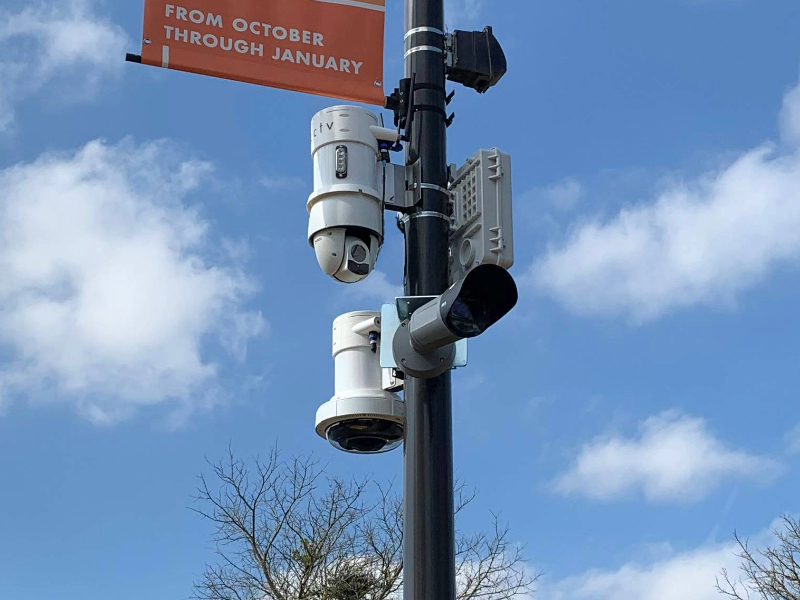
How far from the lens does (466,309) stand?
4.29 meters

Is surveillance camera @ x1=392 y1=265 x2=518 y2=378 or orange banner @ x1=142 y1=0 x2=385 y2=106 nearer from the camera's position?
surveillance camera @ x1=392 y1=265 x2=518 y2=378

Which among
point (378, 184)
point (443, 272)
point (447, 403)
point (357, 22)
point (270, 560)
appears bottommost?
point (447, 403)

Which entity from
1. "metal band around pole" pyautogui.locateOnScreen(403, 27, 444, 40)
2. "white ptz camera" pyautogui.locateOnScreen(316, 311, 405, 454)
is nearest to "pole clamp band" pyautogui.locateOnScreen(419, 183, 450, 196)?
"white ptz camera" pyautogui.locateOnScreen(316, 311, 405, 454)

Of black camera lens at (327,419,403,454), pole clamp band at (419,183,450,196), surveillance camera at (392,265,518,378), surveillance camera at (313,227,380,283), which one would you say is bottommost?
surveillance camera at (392,265,518,378)

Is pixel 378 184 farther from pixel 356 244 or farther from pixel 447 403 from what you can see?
pixel 447 403

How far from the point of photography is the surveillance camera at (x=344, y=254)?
17.6 feet

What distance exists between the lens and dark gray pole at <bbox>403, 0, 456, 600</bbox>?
15.5 ft

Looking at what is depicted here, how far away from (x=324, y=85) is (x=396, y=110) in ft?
1.30

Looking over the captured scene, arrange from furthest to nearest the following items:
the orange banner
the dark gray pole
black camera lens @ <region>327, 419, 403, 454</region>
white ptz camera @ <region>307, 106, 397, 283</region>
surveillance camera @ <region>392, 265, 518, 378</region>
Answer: the orange banner
black camera lens @ <region>327, 419, 403, 454</region>
white ptz camera @ <region>307, 106, 397, 283</region>
the dark gray pole
surveillance camera @ <region>392, 265, 518, 378</region>

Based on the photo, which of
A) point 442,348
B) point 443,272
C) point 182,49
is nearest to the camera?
point 442,348

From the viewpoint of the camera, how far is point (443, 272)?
5.27m

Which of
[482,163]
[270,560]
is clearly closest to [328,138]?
[482,163]

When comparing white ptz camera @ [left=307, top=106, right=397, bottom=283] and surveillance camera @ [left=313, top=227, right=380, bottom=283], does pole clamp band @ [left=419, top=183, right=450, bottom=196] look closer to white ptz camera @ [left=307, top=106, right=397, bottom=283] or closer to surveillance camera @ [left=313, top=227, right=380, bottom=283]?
white ptz camera @ [left=307, top=106, right=397, bottom=283]

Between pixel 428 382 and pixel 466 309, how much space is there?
79 cm
